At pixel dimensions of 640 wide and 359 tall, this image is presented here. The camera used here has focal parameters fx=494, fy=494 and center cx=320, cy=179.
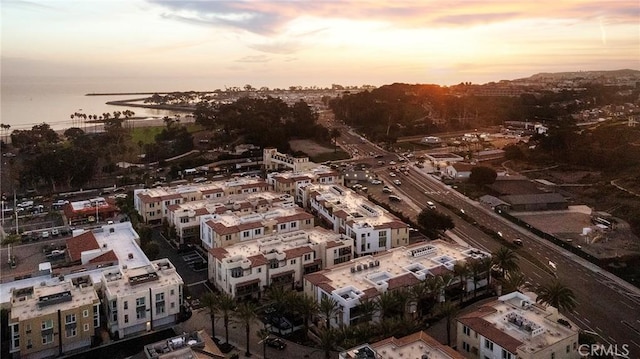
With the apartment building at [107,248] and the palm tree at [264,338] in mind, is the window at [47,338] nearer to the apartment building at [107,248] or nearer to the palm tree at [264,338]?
the apartment building at [107,248]

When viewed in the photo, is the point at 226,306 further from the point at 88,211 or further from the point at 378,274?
the point at 88,211

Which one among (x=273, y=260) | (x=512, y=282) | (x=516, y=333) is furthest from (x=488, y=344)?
(x=273, y=260)

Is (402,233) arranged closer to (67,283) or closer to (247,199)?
(247,199)

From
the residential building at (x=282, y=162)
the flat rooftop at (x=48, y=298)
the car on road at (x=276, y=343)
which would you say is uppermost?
the residential building at (x=282, y=162)

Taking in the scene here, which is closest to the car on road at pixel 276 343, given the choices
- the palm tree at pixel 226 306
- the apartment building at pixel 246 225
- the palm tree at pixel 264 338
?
the palm tree at pixel 264 338

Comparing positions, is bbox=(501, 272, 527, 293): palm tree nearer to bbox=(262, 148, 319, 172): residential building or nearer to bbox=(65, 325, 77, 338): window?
bbox=(65, 325, 77, 338): window

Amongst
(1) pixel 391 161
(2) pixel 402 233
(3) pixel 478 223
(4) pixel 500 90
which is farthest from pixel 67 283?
(4) pixel 500 90
